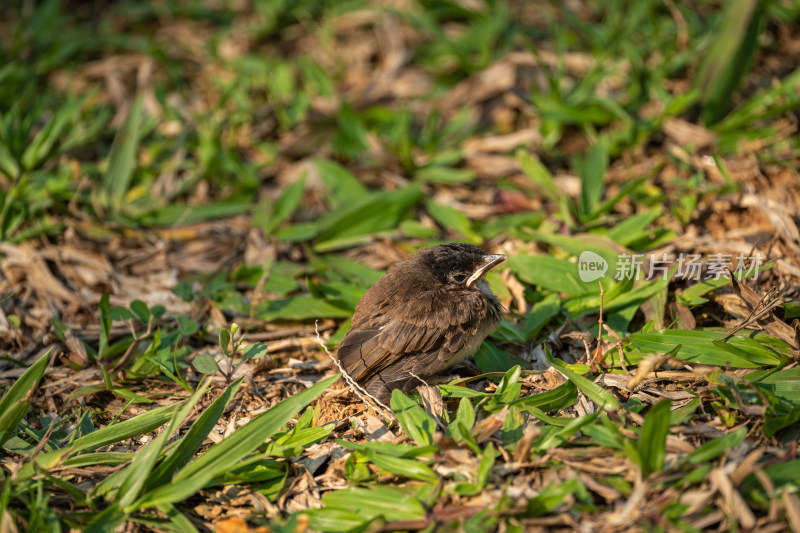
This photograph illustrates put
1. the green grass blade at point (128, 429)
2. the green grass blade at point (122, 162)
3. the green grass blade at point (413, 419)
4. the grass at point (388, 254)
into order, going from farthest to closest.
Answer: the green grass blade at point (122, 162) → the green grass blade at point (128, 429) → the green grass blade at point (413, 419) → the grass at point (388, 254)

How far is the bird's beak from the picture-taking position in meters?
3.77

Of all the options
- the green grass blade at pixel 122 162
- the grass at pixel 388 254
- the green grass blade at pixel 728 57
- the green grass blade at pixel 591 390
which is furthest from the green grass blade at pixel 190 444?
the green grass blade at pixel 728 57

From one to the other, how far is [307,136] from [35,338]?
2716 millimetres

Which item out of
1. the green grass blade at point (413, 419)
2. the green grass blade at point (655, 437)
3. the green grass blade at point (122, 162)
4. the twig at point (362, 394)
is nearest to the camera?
the green grass blade at point (655, 437)

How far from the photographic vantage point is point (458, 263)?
3.76 m

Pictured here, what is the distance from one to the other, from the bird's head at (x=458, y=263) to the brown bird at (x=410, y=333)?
9 centimetres

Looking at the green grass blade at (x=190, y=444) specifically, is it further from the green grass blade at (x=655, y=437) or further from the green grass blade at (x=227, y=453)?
the green grass blade at (x=655, y=437)

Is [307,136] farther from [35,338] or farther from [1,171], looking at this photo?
[35,338]

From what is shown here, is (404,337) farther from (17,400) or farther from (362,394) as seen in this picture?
(17,400)

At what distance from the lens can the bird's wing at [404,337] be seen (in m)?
3.46

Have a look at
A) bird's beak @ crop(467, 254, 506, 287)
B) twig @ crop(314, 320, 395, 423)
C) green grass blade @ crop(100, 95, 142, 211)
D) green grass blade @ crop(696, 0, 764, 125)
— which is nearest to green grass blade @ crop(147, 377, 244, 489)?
twig @ crop(314, 320, 395, 423)

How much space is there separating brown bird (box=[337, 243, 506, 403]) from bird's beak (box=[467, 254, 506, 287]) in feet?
0.35

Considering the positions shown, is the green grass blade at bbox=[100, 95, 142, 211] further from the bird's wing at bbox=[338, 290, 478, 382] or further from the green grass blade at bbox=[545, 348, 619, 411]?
the green grass blade at bbox=[545, 348, 619, 411]

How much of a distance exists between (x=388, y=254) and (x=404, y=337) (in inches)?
52.9
